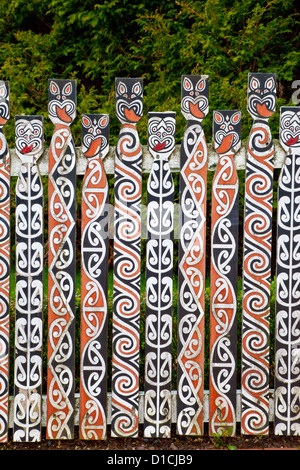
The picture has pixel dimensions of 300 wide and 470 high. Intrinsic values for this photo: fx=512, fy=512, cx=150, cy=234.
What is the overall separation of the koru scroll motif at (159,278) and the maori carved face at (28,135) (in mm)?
651

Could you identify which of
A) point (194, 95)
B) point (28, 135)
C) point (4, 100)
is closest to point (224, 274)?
point (194, 95)

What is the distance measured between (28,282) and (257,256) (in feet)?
4.56

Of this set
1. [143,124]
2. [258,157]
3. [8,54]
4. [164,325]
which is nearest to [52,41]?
[8,54]

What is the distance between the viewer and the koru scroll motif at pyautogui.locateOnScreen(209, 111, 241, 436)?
304 cm

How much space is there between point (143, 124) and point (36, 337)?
2429mm

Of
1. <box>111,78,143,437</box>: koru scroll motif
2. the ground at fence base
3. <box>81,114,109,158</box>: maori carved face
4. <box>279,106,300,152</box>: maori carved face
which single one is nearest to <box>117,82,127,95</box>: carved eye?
<box>111,78,143,437</box>: koru scroll motif

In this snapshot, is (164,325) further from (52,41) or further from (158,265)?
(52,41)

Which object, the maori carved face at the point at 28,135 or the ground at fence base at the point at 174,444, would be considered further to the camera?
the ground at fence base at the point at 174,444

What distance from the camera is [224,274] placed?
10.2 ft

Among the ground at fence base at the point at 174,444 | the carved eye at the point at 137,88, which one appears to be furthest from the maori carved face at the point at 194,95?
the ground at fence base at the point at 174,444

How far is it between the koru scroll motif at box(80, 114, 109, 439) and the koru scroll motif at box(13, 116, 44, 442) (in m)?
0.26

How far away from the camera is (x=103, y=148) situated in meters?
3.03

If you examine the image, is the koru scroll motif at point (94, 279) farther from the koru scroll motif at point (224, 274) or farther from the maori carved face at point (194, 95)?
the koru scroll motif at point (224, 274)

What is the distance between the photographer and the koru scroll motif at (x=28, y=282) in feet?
9.93
